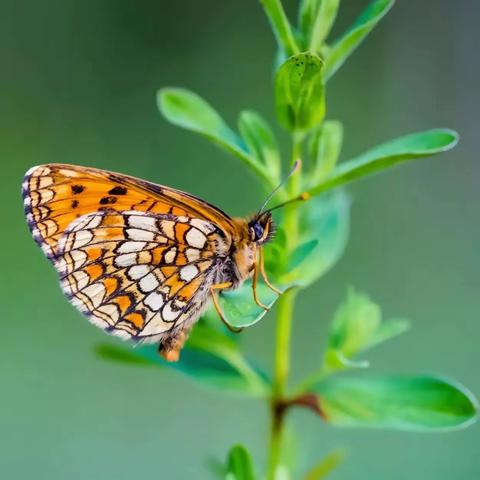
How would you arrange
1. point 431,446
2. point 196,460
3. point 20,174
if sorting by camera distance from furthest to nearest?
point 20,174, point 196,460, point 431,446

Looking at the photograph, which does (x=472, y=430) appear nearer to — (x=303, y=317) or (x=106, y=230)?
(x=303, y=317)

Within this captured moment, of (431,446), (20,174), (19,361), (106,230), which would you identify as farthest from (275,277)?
(20,174)

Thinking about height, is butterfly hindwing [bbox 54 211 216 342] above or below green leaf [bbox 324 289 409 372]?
above

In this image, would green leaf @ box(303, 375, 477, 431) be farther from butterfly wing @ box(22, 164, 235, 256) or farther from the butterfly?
butterfly wing @ box(22, 164, 235, 256)

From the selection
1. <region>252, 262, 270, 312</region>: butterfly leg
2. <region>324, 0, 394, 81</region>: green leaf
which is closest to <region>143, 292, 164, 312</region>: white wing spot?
<region>252, 262, 270, 312</region>: butterfly leg

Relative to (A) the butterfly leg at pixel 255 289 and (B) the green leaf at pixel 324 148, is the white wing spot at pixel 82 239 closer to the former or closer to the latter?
(A) the butterfly leg at pixel 255 289

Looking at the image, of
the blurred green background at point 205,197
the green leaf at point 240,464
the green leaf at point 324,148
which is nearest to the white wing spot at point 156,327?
the green leaf at point 240,464
